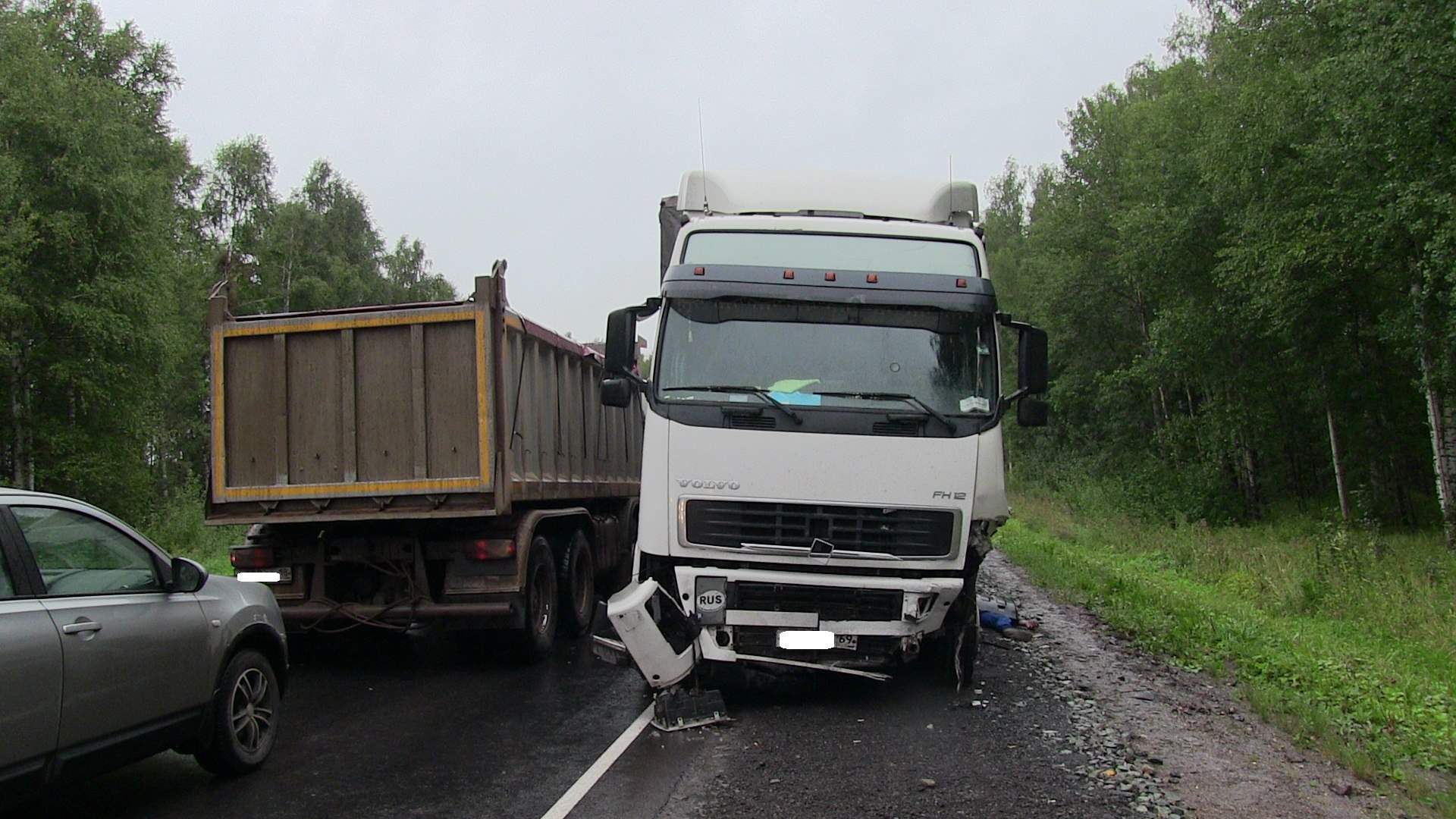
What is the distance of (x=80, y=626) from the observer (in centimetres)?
471

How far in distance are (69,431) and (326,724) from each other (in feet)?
76.3

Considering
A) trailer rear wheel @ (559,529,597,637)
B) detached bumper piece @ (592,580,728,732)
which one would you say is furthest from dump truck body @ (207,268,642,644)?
detached bumper piece @ (592,580,728,732)

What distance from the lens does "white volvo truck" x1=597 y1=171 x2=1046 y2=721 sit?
718 cm

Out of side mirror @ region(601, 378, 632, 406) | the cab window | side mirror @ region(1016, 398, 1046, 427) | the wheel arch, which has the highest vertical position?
side mirror @ region(601, 378, 632, 406)

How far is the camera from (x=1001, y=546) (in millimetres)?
22438

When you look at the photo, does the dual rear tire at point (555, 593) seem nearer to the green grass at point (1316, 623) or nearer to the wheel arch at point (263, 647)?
the wheel arch at point (263, 647)

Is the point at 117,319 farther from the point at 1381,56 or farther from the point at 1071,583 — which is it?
the point at 1381,56

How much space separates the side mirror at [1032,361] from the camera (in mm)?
7777

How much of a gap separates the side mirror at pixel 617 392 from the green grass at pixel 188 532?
506 inches

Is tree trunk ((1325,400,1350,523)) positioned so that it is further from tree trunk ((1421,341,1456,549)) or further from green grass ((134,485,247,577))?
green grass ((134,485,247,577))

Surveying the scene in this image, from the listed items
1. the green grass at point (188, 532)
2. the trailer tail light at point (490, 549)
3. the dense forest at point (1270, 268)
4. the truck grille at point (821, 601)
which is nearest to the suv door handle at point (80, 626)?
the truck grille at point (821, 601)

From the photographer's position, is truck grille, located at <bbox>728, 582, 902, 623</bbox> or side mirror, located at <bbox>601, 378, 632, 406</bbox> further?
side mirror, located at <bbox>601, 378, 632, 406</bbox>

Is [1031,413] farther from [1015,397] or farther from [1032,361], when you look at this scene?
[1032,361]

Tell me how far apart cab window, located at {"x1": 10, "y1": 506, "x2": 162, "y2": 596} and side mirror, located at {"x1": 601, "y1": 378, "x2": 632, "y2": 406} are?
3.13m
